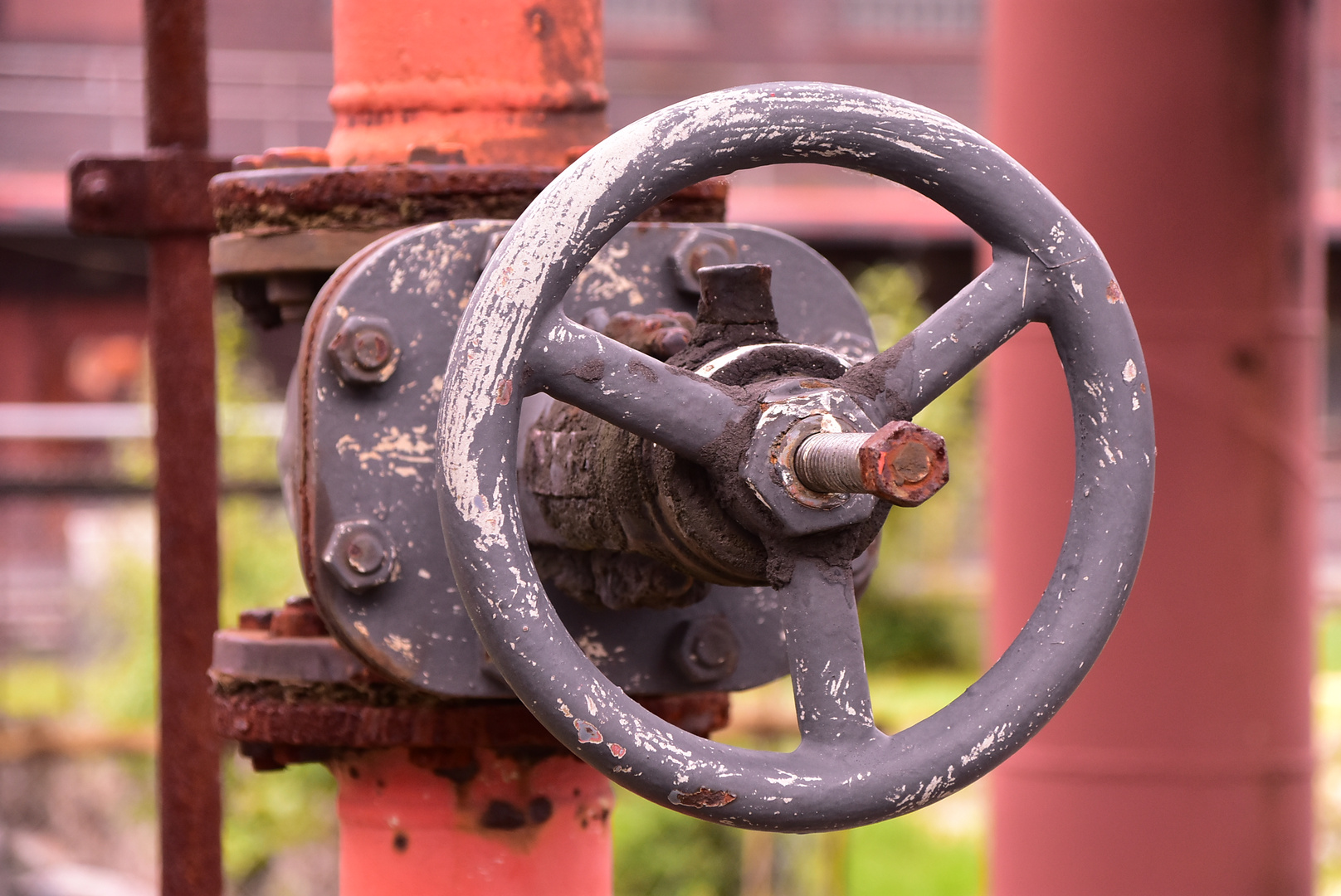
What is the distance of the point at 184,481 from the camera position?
1.11 m

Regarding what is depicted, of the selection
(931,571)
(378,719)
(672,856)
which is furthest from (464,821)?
(931,571)

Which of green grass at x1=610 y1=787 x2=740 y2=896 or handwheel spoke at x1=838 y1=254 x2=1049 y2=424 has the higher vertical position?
handwheel spoke at x1=838 y1=254 x2=1049 y2=424

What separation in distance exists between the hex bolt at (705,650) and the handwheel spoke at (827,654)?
16 centimetres

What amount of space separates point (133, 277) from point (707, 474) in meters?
6.20

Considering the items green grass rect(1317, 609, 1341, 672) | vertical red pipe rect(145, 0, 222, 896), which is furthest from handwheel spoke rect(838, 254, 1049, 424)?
green grass rect(1317, 609, 1341, 672)

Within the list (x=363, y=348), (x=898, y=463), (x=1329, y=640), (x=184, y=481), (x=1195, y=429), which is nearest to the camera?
(x=898, y=463)

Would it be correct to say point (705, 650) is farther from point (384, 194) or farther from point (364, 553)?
point (384, 194)

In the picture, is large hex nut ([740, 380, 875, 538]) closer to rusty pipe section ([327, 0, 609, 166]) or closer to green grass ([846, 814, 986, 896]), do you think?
rusty pipe section ([327, 0, 609, 166])

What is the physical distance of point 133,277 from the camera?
6.37m

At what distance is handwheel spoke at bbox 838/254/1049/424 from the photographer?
66 cm

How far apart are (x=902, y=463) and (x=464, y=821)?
420mm

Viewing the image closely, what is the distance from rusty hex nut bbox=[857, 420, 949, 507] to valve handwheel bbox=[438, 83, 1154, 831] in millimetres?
76

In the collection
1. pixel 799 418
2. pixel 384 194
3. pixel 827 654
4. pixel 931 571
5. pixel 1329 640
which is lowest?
pixel 1329 640

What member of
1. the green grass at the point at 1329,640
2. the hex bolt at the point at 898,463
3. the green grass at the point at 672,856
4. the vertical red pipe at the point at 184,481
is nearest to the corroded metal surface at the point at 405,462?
the hex bolt at the point at 898,463
